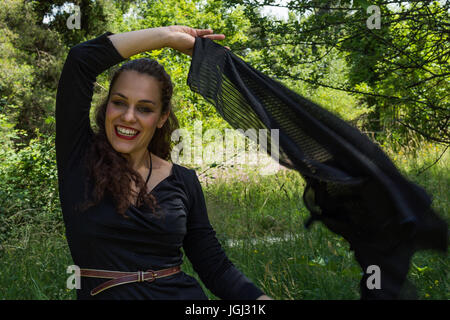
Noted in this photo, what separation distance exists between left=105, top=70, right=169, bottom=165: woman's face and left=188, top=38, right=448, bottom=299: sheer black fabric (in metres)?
0.25

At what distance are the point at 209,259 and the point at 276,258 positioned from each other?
1641 mm

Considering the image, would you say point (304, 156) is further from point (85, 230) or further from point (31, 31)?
point (31, 31)

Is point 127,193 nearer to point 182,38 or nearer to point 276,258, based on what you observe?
point 182,38

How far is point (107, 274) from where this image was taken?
177 cm

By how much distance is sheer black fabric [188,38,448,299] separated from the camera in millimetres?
1742

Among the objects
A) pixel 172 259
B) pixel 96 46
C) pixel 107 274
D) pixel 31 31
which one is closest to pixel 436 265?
pixel 172 259

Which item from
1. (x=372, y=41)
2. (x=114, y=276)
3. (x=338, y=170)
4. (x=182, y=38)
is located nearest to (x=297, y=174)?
(x=372, y=41)

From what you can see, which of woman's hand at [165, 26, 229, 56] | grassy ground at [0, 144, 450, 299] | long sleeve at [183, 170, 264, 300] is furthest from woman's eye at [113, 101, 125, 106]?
grassy ground at [0, 144, 450, 299]

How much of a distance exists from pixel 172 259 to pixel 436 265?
2243mm

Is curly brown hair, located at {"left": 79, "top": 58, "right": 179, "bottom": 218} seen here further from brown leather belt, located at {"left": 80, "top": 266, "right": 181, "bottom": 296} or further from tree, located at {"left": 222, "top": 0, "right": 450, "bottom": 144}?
tree, located at {"left": 222, "top": 0, "right": 450, "bottom": 144}

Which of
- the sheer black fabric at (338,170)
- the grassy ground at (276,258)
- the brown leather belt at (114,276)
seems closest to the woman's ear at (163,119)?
the sheer black fabric at (338,170)

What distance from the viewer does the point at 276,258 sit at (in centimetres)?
356

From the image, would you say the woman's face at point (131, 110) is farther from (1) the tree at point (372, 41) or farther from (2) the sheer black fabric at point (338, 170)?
(1) the tree at point (372, 41)

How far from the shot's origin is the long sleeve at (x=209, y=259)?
1.90 m
